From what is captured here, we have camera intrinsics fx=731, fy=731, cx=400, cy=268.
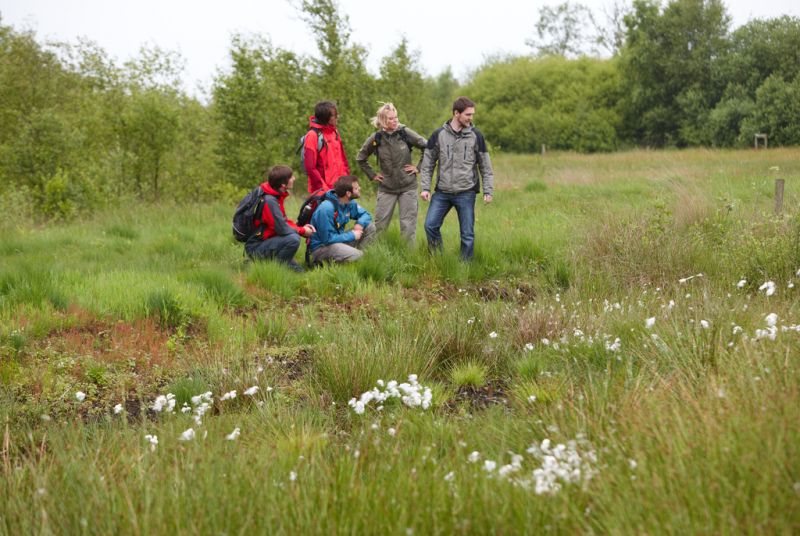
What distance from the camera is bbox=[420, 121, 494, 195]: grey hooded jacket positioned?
9.32m

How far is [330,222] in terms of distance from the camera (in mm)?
9320

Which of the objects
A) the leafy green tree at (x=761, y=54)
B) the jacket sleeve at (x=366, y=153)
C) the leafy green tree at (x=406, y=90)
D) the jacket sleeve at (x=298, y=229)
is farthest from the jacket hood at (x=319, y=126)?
the leafy green tree at (x=761, y=54)

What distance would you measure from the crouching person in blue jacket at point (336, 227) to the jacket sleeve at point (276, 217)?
35 cm

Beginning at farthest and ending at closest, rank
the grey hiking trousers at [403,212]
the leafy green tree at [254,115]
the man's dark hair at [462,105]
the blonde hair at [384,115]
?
the leafy green tree at [254,115], the grey hiking trousers at [403,212], the blonde hair at [384,115], the man's dark hair at [462,105]

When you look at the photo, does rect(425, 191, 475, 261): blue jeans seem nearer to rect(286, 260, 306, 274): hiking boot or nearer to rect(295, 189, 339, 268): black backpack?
rect(295, 189, 339, 268): black backpack

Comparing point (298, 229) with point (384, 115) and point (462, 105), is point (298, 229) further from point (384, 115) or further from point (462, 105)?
point (462, 105)

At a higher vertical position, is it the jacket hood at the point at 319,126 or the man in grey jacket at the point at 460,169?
the jacket hood at the point at 319,126

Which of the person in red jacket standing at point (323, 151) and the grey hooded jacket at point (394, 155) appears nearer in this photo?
the person in red jacket standing at point (323, 151)

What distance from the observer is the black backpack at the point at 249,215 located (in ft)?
30.3

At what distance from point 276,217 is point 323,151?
1147 mm

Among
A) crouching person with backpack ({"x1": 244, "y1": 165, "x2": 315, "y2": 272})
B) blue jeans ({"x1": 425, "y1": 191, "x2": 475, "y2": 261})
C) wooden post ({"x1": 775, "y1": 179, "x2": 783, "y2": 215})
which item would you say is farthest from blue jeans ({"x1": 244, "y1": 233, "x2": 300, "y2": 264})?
wooden post ({"x1": 775, "y1": 179, "x2": 783, "y2": 215})

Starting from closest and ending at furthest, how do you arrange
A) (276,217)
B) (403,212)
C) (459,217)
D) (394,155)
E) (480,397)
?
(480,397), (276,217), (459,217), (394,155), (403,212)

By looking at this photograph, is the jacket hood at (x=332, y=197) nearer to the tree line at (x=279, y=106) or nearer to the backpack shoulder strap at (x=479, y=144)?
the backpack shoulder strap at (x=479, y=144)

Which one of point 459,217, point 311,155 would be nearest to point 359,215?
point 311,155
